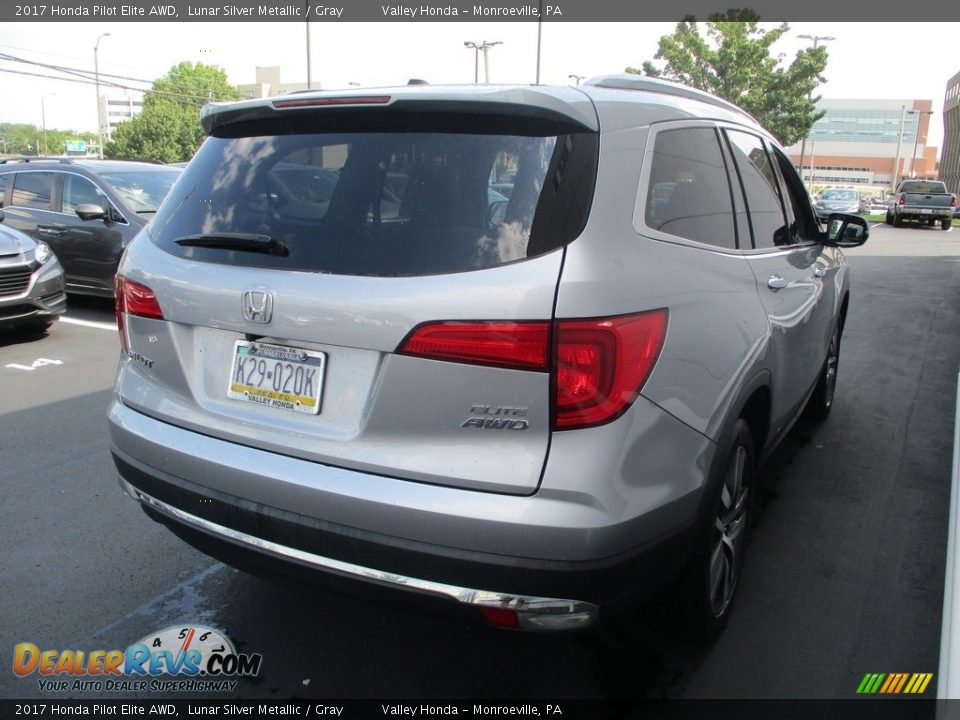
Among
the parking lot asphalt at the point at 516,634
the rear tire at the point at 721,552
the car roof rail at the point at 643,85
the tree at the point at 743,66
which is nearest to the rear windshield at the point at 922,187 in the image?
the tree at the point at 743,66

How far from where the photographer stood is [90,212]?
344 inches

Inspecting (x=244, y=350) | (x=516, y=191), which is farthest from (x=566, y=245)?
(x=244, y=350)

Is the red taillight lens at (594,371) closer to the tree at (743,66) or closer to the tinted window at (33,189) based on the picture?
the tinted window at (33,189)

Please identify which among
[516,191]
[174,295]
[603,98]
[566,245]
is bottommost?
[174,295]

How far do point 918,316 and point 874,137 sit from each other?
133597 mm

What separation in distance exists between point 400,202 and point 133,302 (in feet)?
3.46

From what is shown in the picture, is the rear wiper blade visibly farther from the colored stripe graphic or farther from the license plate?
the colored stripe graphic

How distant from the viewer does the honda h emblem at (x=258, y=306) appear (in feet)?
7.50

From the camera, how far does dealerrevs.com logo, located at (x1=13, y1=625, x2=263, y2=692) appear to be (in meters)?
2.72

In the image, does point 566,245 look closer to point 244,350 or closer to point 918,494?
point 244,350

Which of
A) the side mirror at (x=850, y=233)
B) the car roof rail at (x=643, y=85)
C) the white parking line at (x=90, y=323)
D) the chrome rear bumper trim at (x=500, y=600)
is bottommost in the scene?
the white parking line at (x=90, y=323)

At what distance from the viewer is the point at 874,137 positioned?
12581 centimetres

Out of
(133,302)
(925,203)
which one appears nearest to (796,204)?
(133,302)

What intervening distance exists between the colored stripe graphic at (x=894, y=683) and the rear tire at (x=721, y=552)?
0.50 meters
